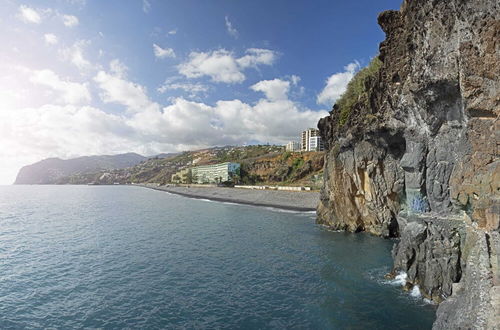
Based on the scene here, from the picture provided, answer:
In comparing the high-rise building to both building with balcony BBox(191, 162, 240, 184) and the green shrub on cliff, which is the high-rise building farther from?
the green shrub on cliff

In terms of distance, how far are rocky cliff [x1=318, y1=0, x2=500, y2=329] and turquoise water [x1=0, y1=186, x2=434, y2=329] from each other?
3.74 metres

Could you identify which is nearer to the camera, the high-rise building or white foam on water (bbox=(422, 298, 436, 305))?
white foam on water (bbox=(422, 298, 436, 305))

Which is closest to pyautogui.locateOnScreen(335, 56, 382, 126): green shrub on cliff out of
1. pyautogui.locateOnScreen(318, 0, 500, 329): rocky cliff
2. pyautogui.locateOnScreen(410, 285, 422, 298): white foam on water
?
pyautogui.locateOnScreen(318, 0, 500, 329): rocky cliff

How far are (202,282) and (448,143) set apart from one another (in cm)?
1972

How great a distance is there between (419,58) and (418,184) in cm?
911

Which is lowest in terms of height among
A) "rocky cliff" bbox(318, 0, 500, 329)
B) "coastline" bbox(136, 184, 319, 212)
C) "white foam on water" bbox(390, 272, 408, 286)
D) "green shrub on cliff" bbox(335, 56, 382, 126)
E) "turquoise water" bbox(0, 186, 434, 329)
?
"turquoise water" bbox(0, 186, 434, 329)

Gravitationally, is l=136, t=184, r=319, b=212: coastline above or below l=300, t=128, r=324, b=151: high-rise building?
below

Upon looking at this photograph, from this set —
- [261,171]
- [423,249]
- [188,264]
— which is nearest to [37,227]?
[188,264]

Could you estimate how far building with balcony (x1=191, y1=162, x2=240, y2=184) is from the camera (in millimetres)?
158750

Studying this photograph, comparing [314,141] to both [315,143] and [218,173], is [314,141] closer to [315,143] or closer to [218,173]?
[315,143]

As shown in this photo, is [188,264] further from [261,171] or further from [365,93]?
[261,171]

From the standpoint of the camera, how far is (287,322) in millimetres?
15797

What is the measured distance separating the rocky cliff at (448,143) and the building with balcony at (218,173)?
12820cm

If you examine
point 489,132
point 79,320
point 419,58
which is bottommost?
point 79,320
